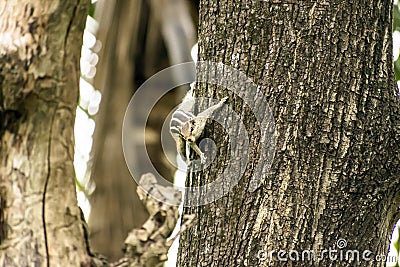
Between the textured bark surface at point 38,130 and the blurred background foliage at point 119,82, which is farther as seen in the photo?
the blurred background foliage at point 119,82

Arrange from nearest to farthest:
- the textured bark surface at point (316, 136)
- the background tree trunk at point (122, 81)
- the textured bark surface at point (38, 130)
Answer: the textured bark surface at point (38, 130) < the background tree trunk at point (122, 81) < the textured bark surface at point (316, 136)

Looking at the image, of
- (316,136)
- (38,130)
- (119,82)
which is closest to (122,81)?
(119,82)

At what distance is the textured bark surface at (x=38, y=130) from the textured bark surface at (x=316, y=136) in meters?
0.41

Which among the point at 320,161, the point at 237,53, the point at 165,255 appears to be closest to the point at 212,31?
the point at 237,53

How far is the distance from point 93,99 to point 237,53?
0.26 m

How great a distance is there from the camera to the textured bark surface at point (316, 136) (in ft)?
3.89

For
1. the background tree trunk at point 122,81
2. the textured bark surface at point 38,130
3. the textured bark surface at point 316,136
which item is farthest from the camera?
the textured bark surface at point 316,136

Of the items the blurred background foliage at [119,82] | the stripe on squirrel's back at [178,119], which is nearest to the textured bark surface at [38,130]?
the blurred background foliage at [119,82]

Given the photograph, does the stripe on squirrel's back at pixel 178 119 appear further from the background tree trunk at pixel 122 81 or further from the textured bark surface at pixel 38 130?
the textured bark surface at pixel 38 130

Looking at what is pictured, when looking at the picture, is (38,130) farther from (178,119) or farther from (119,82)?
(178,119)

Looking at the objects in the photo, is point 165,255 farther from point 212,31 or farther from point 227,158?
point 212,31

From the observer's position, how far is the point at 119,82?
103 cm

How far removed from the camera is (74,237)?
2.81 feet

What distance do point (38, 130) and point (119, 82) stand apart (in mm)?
212
